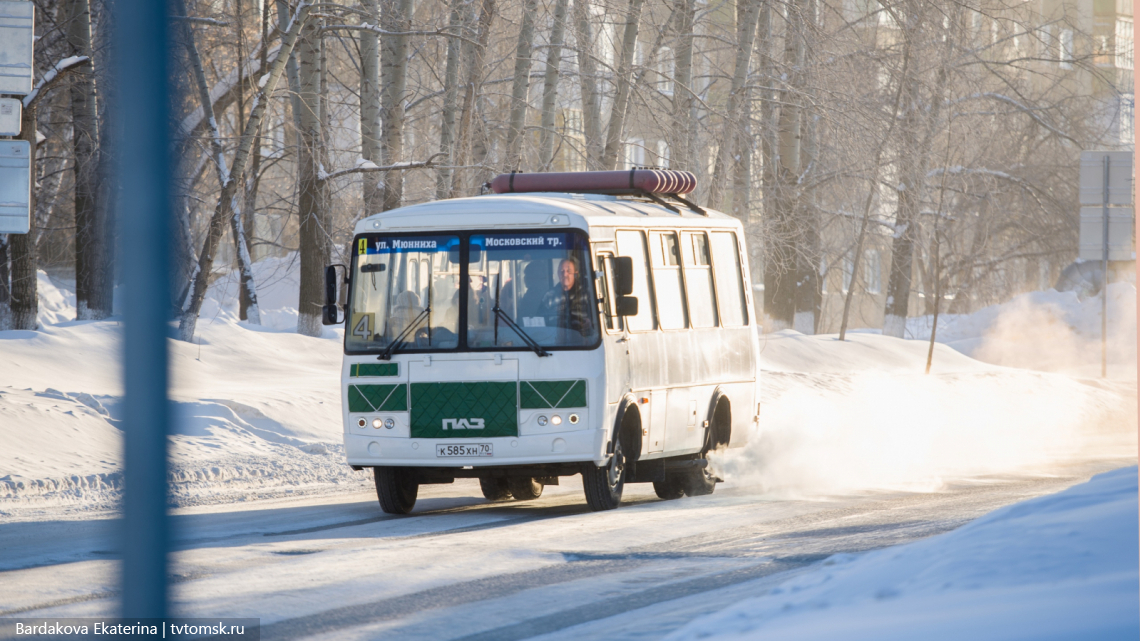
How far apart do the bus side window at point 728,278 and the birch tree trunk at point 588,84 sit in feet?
Result: 25.1

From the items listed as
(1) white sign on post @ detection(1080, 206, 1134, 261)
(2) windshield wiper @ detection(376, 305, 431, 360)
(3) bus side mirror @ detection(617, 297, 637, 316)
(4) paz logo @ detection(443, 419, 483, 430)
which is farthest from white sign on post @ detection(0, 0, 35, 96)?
(1) white sign on post @ detection(1080, 206, 1134, 261)

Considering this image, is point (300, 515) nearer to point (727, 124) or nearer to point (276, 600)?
point (276, 600)

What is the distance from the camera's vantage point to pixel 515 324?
1178cm

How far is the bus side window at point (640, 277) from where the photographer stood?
41.7 feet

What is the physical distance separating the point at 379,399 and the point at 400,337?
0.55 metres

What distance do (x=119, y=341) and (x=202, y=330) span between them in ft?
66.2

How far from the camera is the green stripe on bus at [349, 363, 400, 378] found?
11.8 metres

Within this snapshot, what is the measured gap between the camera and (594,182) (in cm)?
1423

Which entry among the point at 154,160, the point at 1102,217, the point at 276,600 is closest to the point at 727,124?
the point at 1102,217

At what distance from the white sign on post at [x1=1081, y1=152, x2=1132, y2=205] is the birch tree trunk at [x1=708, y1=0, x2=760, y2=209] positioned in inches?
254

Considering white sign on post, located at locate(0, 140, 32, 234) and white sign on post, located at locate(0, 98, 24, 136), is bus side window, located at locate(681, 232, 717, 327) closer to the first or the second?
white sign on post, located at locate(0, 140, 32, 234)

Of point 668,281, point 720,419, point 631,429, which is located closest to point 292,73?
point 720,419

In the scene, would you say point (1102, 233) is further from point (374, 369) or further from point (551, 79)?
point (374, 369)

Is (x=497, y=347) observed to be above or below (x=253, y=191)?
below
